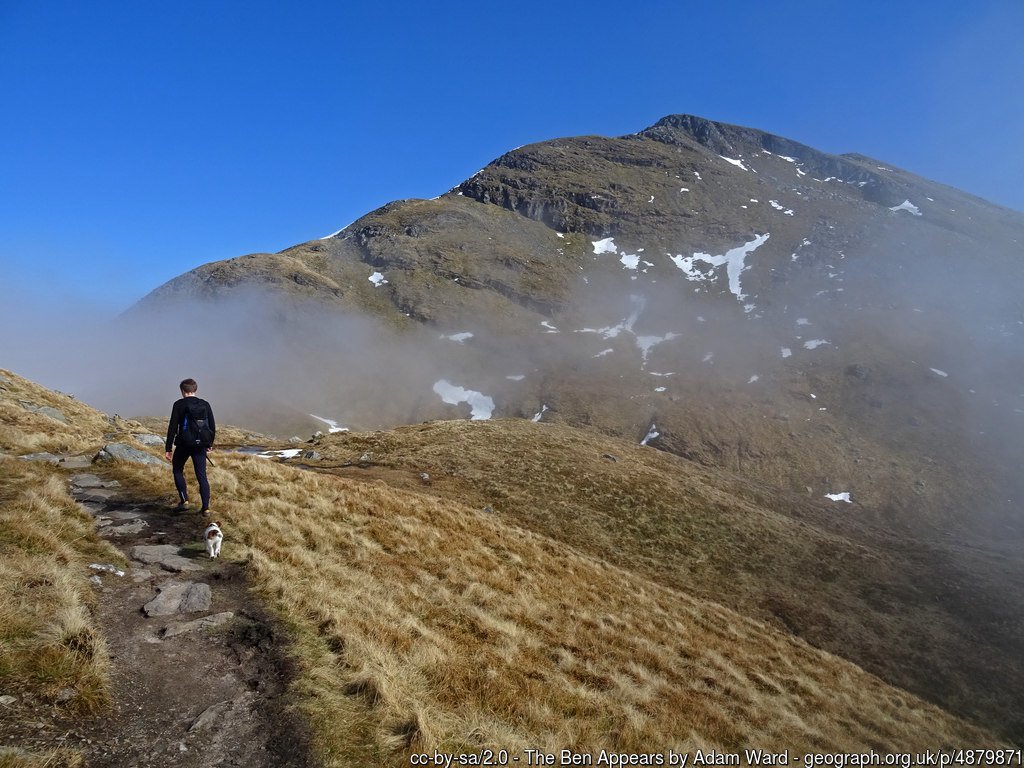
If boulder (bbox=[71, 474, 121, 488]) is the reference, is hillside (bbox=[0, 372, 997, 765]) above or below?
below

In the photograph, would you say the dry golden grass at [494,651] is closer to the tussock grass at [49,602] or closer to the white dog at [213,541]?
the white dog at [213,541]

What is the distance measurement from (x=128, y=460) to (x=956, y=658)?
127ft

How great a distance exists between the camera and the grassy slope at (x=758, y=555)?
2453 cm

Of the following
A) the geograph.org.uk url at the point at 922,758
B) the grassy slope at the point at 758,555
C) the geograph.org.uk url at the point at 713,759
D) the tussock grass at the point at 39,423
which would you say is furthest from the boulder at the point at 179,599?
the grassy slope at the point at 758,555

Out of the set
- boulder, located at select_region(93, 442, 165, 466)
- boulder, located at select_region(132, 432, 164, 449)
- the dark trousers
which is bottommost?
boulder, located at select_region(132, 432, 164, 449)

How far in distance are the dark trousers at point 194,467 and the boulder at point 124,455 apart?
5.79m

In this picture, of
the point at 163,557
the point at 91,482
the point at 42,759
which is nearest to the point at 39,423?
the point at 91,482

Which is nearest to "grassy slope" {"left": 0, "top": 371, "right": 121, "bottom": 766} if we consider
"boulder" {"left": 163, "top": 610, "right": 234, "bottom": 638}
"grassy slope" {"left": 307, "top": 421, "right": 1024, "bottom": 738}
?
"boulder" {"left": 163, "top": 610, "right": 234, "bottom": 638}

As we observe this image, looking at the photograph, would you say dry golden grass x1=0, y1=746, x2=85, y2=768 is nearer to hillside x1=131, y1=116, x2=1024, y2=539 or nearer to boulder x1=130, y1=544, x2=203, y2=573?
boulder x1=130, y1=544, x2=203, y2=573

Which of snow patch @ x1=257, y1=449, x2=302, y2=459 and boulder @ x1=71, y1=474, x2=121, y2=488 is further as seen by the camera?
snow patch @ x1=257, y1=449, x2=302, y2=459

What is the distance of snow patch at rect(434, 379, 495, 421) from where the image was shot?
115312 millimetres

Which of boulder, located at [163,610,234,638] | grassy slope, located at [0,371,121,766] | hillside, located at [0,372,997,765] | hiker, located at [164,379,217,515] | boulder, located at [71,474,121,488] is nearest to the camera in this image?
grassy slope, located at [0,371,121,766]

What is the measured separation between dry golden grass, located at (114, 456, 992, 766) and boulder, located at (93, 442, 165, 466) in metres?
2.24

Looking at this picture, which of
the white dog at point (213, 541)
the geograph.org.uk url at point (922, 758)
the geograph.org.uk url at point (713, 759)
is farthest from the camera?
the geograph.org.uk url at point (922, 758)
